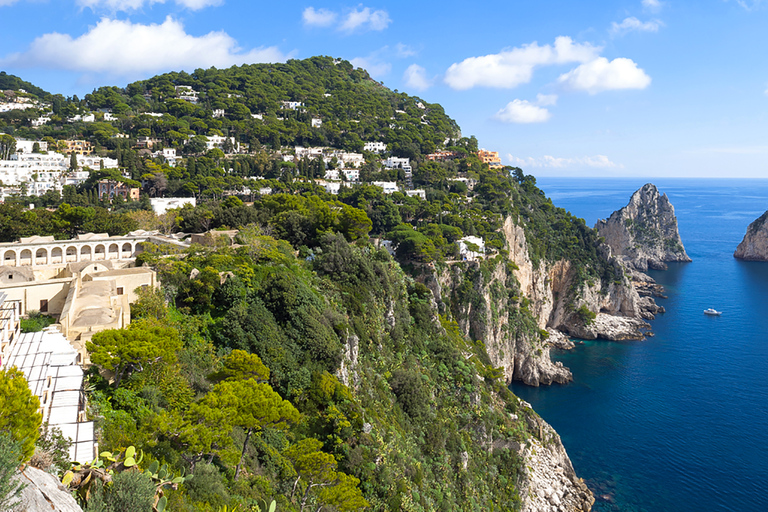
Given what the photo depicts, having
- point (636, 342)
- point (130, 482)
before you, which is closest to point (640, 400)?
point (636, 342)

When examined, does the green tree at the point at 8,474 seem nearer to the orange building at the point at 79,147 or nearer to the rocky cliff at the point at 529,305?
the rocky cliff at the point at 529,305

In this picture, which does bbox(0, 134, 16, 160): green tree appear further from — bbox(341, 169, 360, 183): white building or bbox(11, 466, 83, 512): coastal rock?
bbox(11, 466, 83, 512): coastal rock

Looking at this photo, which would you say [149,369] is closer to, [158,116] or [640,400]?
[640,400]

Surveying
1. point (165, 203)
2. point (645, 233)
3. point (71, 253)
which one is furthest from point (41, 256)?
point (645, 233)

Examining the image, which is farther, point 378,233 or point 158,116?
point 158,116

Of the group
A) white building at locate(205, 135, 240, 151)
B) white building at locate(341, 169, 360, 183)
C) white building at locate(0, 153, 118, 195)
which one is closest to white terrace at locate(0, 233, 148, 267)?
white building at locate(0, 153, 118, 195)

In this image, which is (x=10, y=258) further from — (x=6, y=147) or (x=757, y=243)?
(x=757, y=243)
